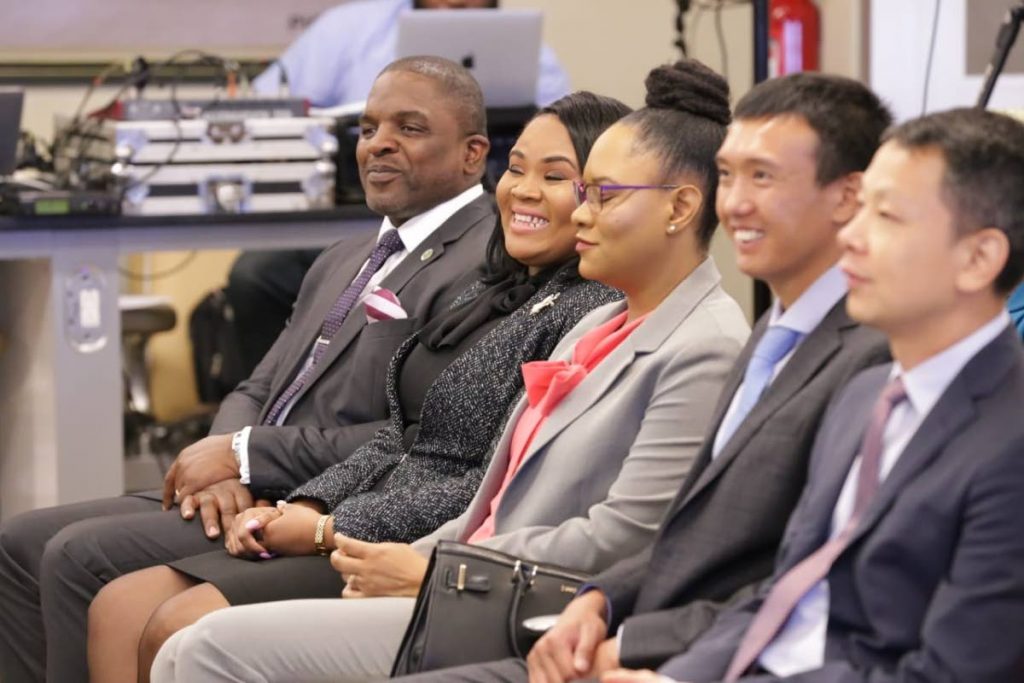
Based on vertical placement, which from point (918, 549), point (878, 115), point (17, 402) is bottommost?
point (17, 402)

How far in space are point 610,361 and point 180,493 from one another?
36.9 inches

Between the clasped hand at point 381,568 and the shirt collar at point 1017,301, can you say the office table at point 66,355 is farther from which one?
the shirt collar at point 1017,301

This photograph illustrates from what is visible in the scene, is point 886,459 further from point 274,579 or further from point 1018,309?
point 274,579

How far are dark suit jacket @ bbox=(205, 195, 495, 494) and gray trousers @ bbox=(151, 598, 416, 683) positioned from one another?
60 cm

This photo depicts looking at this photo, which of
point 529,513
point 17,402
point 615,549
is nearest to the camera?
point 615,549

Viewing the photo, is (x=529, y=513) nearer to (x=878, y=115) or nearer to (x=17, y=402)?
(x=878, y=115)

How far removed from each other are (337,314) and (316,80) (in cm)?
279

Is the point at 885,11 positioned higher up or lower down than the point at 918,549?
higher up

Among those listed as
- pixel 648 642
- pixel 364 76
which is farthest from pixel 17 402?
pixel 648 642

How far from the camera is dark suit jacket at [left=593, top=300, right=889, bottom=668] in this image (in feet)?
5.53

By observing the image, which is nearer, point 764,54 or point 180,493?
point 180,493

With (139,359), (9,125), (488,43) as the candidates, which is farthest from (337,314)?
(139,359)

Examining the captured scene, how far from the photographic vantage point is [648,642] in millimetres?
1732

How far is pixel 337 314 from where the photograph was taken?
2.92m
